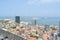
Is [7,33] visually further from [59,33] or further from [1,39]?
[59,33]

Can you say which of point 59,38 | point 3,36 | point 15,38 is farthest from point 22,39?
point 59,38

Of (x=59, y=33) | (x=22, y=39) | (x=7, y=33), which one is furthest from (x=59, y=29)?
(x=7, y=33)

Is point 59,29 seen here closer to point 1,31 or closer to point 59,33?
point 59,33

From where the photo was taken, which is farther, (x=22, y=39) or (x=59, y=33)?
(x=22, y=39)

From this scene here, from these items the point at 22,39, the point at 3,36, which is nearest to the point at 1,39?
the point at 3,36

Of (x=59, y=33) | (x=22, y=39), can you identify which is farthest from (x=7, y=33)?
(x=59, y=33)

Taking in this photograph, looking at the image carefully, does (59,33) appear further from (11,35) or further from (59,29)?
(11,35)

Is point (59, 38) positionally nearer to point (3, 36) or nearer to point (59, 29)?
point (59, 29)
